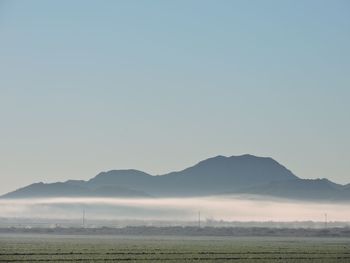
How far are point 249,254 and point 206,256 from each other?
25.9 ft

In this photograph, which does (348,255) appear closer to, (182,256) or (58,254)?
(182,256)

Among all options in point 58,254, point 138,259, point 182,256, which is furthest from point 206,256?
point 58,254

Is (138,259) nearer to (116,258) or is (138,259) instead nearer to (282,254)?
(116,258)

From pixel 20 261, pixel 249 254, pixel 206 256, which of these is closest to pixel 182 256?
→ pixel 206 256

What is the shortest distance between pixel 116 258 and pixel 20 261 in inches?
407

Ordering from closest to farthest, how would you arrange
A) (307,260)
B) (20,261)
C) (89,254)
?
1. (20,261)
2. (307,260)
3. (89,254)

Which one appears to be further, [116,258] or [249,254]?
[249,254]

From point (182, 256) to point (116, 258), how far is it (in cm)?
817

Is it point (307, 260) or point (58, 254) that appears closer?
point (307, 260)

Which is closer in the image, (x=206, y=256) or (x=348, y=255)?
(x=206, y=256)

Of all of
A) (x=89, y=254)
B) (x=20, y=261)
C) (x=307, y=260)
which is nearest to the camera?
(x=20, y=261)

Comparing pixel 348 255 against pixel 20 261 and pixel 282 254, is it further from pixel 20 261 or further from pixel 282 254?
pixel 20 261

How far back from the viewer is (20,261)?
88688 millimetres

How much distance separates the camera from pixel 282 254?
106438mm
